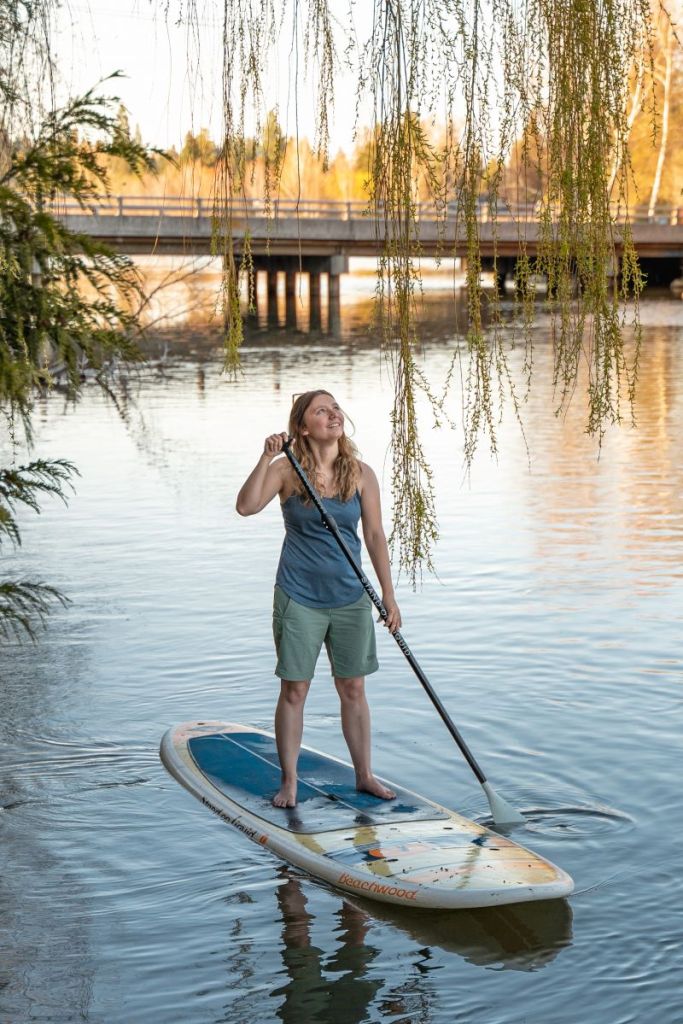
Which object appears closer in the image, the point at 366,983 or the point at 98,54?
the point at 366,983

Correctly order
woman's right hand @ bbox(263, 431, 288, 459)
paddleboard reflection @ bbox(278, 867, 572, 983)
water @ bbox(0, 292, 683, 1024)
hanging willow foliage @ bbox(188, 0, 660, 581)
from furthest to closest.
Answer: woman's right hand @ bbox(263, 431, 288, 459) < paddleboard reflection @ bbox(278, 867, 572, 983) < water @ bbox(0, 292, 683, 1024) < hanging willow foliage @ bbox(188, 0, 660, 581)

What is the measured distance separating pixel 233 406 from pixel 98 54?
17.0 metres

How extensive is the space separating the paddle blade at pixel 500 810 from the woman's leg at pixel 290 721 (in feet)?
2.46

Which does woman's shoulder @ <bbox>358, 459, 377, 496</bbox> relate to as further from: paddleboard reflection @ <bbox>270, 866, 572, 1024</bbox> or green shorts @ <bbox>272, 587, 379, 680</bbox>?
paddleboard reflection @ <bbox>270, 866, 572, 1024</bbox>

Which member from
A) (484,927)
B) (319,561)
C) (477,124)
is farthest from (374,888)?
(477,124)

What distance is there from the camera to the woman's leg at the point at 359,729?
5.64 metres

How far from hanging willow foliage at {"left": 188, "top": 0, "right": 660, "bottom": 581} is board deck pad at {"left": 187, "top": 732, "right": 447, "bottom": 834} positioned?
2.18 meters

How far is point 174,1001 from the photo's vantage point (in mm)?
4445

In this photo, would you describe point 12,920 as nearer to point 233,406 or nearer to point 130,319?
point 130,319

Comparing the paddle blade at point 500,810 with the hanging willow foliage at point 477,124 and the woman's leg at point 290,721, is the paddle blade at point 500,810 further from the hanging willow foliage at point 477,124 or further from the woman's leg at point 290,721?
the hanging willow foliage at point 477,124

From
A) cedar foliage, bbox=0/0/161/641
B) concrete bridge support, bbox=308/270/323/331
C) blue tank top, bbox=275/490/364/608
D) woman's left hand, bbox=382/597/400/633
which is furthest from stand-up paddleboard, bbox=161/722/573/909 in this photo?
concrete bridge support, bbox=308/270/323/331

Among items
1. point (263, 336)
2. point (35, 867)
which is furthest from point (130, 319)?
point (263, 336)

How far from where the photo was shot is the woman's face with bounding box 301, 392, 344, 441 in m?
5.48

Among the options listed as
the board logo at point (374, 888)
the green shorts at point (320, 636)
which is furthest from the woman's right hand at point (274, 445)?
the board logo at point (374, 888)
